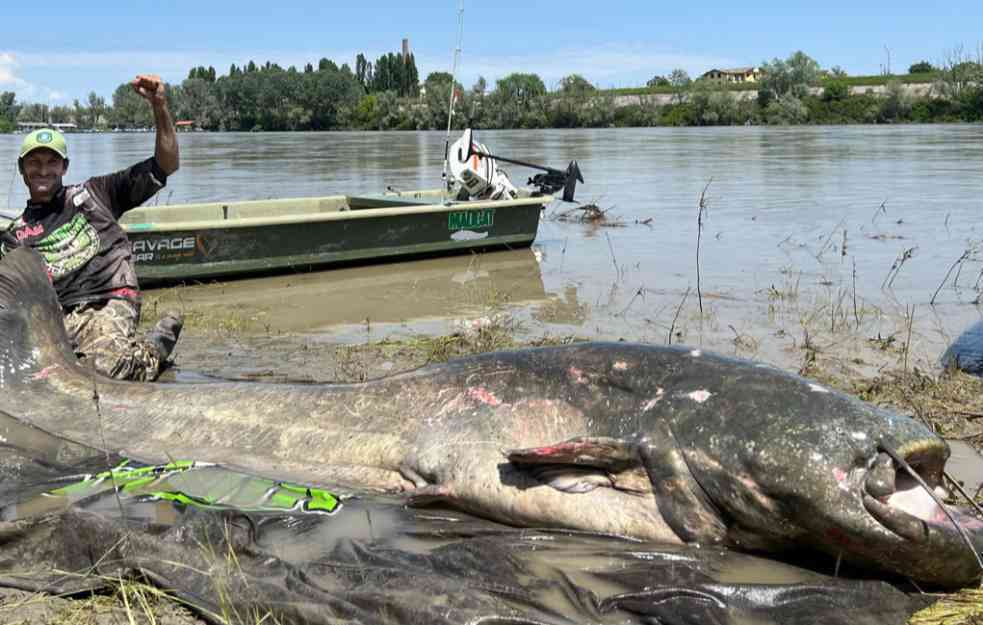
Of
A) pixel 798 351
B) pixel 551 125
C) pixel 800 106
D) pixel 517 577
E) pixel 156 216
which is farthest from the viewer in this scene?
pixel 551 125

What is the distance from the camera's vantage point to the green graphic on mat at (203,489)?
12.8ft

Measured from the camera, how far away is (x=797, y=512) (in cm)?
327

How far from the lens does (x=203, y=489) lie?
4082 millimetres

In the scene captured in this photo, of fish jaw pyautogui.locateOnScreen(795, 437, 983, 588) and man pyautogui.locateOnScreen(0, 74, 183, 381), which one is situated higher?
man pyautogui.locateOnScreen(0, 74, 183, 381)

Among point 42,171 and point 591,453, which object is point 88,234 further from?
point 591,453

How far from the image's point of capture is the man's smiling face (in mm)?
5734

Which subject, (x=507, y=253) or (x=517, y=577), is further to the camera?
(x=507, y=253)

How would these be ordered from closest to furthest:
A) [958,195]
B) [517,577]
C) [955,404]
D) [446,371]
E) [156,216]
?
[517,577], [446,371], [955,404], [156,216], [958,195]

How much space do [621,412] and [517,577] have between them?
32.0 inches

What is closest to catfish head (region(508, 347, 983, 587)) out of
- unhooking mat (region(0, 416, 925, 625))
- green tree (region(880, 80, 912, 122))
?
unhooking mat (region(0, 416, 925, 625))

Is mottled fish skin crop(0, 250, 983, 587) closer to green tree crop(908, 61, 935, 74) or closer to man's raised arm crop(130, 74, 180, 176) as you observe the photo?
man's raised arm crop(130, 74, 180, 176)

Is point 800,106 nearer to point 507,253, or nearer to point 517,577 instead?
point 507,253

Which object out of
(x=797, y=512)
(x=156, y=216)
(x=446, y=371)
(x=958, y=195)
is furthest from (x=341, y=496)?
(x=958, y=195)

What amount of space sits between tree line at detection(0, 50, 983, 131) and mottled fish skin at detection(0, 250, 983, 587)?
54790 millimetres
